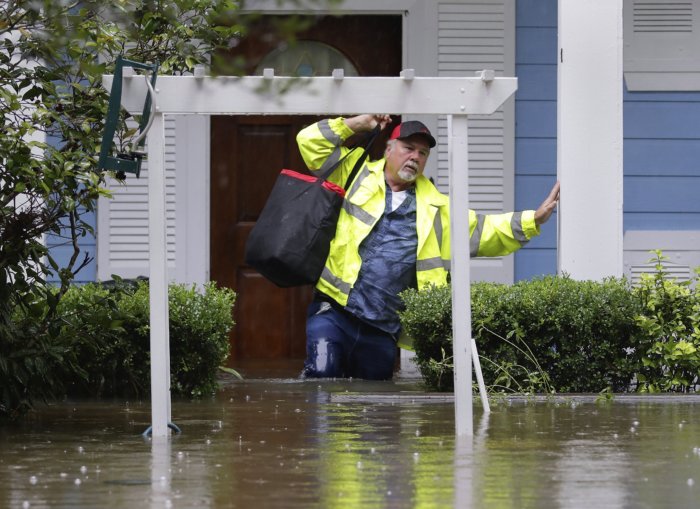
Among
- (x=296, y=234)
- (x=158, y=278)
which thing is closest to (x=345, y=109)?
(x=158, y=278)

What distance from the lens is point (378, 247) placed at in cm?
958

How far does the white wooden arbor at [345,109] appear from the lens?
657cm

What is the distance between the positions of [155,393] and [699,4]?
6.58 meters

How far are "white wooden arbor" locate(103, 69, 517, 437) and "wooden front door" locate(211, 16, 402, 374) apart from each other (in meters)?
4.94

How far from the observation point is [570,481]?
5.34 meters

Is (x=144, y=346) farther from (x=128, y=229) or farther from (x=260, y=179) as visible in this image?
(x=260, y=179)

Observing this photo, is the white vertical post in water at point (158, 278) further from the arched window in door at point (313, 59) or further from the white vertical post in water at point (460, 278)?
the arched window in door at point (313, 59)

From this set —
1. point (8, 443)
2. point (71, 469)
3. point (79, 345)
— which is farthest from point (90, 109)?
point (71, 469)

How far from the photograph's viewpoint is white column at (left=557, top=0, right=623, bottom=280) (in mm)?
9164

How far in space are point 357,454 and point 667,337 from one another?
3.23 m

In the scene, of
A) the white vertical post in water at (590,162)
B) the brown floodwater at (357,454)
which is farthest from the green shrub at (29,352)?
the white vertical post in water at (590,162)

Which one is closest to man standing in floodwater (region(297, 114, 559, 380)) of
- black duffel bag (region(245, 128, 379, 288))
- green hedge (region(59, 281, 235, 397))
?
black duffel bag (region(245, 128, 379, 288))

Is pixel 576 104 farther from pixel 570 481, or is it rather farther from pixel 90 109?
pixel 570 481

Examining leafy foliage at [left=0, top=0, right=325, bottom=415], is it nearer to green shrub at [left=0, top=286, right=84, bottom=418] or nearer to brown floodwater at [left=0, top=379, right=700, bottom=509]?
green shrub at [left=0, top=286, right=84, bottom=418]
